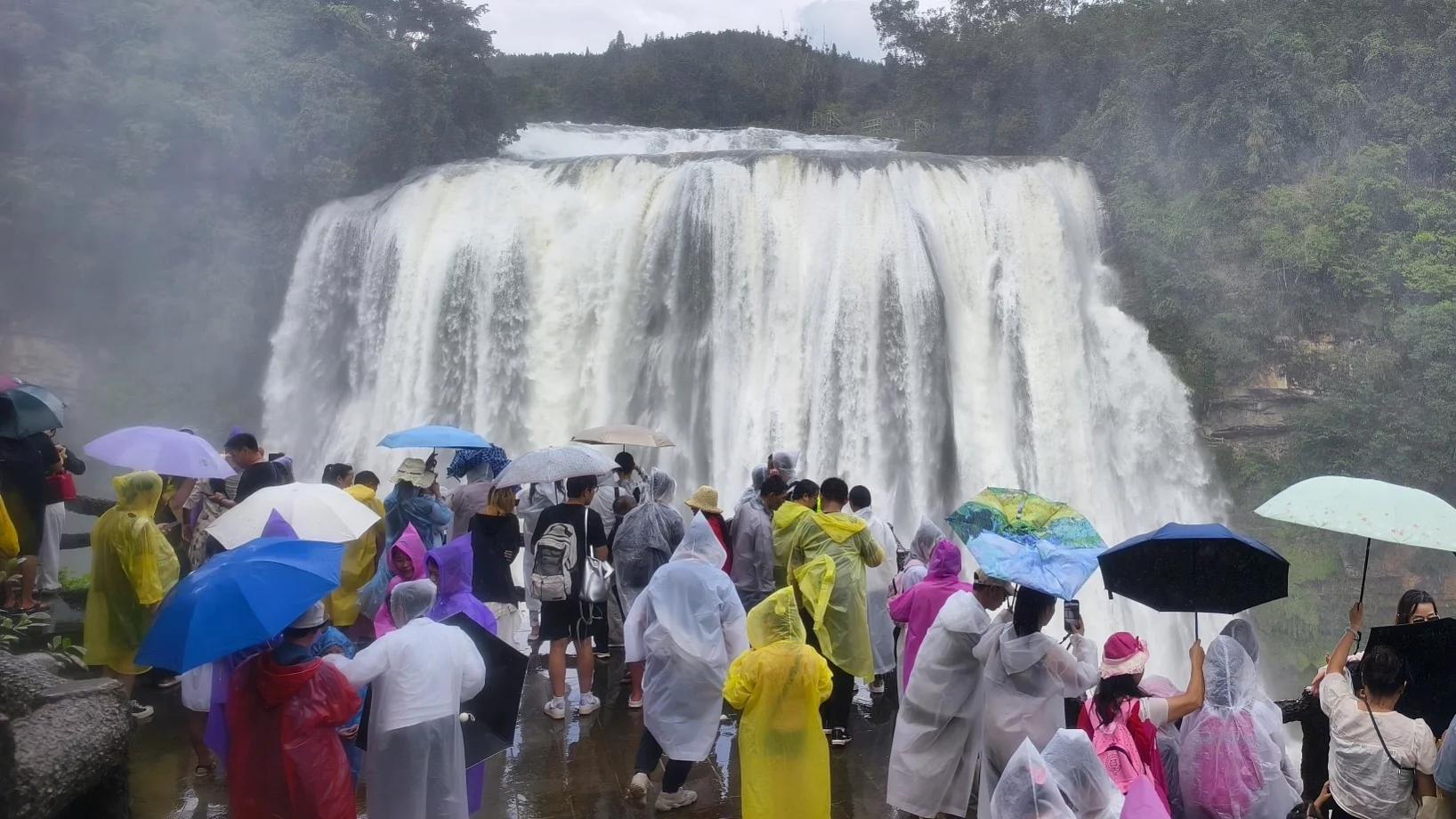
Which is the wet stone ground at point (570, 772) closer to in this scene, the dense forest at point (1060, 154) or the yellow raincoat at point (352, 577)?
the yellow raincoat at point (352, 577)

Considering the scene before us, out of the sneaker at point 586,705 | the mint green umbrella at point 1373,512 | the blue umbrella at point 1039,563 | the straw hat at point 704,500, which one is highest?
the mint green umbrella at point 1373,512

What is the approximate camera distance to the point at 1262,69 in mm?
17656

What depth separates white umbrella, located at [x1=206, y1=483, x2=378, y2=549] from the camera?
14.0 feet

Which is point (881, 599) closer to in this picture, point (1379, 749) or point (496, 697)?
point (496, 697)

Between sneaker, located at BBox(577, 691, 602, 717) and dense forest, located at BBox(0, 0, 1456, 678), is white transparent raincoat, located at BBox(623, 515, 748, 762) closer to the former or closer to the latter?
sneaker, located at BBox(577, 691, 602, 717)

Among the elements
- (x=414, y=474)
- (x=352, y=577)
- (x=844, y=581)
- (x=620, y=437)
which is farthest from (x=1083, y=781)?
(x=620, y=437)

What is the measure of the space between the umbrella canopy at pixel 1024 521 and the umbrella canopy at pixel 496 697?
2026mm

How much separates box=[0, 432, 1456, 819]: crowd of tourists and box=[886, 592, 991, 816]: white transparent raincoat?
0.01m

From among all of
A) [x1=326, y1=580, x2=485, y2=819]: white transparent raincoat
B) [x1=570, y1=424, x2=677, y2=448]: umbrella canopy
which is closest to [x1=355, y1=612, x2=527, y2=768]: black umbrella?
[x1=326, y1=580, x2=485, y2=819]: white transparent raincoat

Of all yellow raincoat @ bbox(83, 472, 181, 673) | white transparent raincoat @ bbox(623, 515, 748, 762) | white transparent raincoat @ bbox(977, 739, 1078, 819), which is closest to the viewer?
white transparent raincoat @ bbox(977, 739, 1078, 819)

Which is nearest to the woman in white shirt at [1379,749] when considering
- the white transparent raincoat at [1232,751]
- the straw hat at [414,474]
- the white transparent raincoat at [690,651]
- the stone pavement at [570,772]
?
the white transparent raincoat at [1232,751]

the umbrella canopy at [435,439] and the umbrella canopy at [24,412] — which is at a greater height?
the umbrella canopy at [24,412]

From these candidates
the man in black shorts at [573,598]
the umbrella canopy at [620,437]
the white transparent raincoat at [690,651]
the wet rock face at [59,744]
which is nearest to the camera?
the wet rock face at [59,744]

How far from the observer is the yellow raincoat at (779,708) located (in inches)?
159
